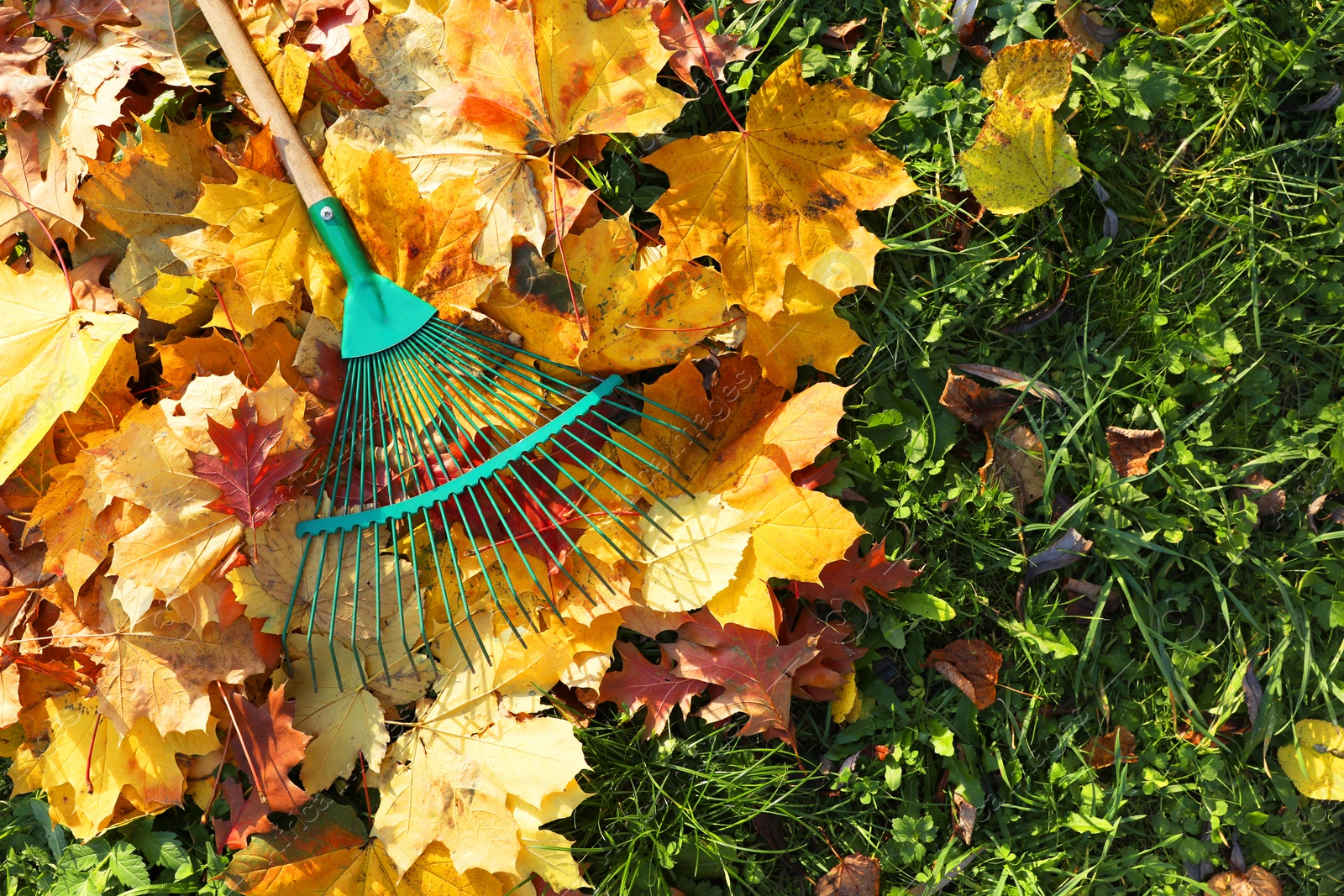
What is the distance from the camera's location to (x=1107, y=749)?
1890 mm

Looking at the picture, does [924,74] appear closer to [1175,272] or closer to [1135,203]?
[1135,203]

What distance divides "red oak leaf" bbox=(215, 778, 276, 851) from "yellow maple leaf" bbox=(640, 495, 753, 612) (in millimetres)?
889

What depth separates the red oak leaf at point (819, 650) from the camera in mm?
1785

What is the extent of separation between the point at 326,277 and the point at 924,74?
4.31 feet

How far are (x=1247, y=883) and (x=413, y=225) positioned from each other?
222 centimetres

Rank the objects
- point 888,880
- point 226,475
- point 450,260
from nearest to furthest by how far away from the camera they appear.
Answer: point 226,475
point 450,260
point 888,880

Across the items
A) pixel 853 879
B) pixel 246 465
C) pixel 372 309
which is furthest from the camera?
pixel 853 879

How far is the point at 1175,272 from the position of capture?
73.6 inches

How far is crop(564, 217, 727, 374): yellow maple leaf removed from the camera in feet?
5.65

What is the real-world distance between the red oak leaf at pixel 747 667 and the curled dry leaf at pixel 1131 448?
783 mm

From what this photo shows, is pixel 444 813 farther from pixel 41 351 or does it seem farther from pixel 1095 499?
pixel 1095 499

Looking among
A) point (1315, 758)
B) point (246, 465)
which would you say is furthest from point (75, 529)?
point (1315, 758)

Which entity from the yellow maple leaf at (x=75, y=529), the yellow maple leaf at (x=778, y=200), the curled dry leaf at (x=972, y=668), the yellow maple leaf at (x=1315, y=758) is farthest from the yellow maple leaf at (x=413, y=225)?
the yellow maple leaf at (x=1315, y=758)

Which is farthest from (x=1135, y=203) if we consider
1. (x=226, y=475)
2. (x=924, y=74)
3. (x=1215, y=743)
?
(x=226, y=475)
